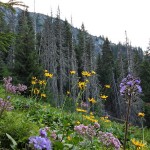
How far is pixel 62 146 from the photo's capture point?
3.88 meters

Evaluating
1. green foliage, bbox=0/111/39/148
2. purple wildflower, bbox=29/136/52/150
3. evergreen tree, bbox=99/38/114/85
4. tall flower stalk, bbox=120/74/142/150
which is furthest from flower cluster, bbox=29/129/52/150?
evergreen tree, bbox=99/38/114/85

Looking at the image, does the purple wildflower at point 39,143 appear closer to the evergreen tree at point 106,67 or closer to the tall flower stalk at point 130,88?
the tall flower stalk at point 130,88

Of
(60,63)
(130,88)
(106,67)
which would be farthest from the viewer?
(106,67)

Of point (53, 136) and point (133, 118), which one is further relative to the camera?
point (133, 118)

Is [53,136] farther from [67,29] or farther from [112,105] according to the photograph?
[112,105]

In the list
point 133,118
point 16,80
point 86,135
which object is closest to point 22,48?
point 16,80

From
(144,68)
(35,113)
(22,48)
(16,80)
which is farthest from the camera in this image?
(144,68)

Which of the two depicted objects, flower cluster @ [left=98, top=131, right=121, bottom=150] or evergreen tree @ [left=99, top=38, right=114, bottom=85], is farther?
evergreen tree @ [left=99, top=38, right=114, bottom=85]

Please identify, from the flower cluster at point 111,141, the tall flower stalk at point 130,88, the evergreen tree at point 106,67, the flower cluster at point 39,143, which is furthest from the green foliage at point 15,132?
the evergreen tree at point 106,67

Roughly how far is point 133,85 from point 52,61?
4894 centimetres

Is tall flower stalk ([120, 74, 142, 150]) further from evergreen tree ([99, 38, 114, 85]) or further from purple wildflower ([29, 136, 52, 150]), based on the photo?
evergreen tree ([99, 38, 114, 85])

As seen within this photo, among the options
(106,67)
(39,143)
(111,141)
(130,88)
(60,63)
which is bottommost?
(111,141)

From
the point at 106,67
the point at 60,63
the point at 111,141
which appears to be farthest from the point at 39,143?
the point at 106,67

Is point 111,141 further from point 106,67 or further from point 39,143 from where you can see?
point 106,67
